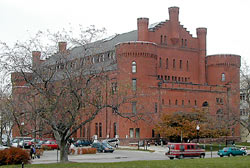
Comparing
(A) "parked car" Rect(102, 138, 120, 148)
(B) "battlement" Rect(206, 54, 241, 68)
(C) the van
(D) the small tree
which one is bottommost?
(A) "parked car" Rect(102, 138, 120, 148)

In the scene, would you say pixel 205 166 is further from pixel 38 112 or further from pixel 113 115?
pixel 113 115

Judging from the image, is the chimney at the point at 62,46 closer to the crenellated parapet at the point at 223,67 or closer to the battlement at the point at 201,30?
→ the battlement at the point at 201,30

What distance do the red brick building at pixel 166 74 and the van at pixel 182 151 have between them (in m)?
22.8

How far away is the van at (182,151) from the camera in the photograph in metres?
43.5

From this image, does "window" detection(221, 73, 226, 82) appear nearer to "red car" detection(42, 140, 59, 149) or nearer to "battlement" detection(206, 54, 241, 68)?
"battlement" detection(206, 54, 241, 68)

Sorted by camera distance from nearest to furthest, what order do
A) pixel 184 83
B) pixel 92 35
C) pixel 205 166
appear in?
pixel 205 166 → pixel 92 35 → pixel 184 83

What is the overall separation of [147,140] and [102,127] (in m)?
Answer: 10.3

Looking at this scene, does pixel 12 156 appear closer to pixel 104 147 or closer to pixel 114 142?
pixel 104 147

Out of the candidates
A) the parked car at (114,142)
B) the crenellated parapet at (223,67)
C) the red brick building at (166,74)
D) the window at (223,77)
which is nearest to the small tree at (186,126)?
the red brick building at (166,74)

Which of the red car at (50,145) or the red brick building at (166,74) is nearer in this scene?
the red car at (50,145)

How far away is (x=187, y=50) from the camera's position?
3354 inches

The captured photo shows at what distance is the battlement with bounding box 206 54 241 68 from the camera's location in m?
85.6

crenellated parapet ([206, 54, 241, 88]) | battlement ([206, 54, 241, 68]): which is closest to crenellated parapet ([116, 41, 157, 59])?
A: battlement ([206, 54, 241, 68])

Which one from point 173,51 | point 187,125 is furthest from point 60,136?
point 173,51
